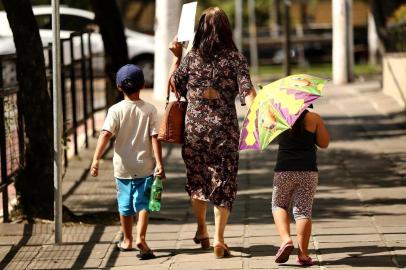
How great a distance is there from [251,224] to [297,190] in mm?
1945

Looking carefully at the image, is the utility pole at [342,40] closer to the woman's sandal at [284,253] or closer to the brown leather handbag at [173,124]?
the brown leather handbag at [173,124]

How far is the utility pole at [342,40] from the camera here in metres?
26.1

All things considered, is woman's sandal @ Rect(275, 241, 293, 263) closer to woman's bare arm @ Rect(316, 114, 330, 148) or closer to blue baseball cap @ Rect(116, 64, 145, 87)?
woman's bare arm @ Rect(316, 114, 330, 148)

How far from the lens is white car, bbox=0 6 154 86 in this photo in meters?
18.1

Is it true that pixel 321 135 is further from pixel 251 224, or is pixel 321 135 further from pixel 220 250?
pixel 251 224

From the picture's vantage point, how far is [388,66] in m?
22.1

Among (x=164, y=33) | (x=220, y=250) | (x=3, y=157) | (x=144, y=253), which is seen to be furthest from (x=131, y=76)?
(x=164, y=33)

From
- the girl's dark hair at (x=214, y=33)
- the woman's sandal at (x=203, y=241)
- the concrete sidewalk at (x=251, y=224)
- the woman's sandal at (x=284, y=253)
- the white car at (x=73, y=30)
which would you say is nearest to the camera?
the woman's sandal at (x=284, y=253)

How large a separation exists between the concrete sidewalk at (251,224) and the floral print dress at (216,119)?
585 millimetres

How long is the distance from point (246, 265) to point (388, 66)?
14734 millimetres

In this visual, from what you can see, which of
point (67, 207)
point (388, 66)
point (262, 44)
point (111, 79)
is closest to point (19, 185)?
point (67, 207)

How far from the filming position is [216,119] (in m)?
8.18

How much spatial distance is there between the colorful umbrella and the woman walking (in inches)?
16.7

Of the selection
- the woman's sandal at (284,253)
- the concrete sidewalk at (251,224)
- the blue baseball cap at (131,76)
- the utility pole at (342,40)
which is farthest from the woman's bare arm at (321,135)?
the utility pole at (342,40)
